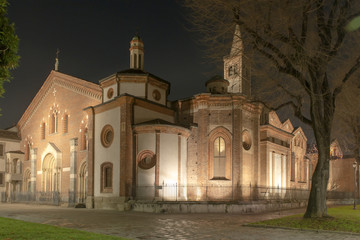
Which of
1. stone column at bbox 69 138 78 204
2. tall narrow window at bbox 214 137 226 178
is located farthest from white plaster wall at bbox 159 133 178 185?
stone column at bbox 69 138 78 204

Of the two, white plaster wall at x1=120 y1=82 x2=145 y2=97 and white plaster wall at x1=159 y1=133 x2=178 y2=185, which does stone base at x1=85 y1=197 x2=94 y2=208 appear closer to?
white plaster wall at x1=159 y1=133 x2=178 y2=185

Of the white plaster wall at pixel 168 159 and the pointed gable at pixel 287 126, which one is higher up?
the pointed gable at pixel 287 126

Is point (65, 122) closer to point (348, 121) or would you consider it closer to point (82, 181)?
point (82, 181)

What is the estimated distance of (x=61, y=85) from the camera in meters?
35.3

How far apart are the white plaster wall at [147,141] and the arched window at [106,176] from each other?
115 inches

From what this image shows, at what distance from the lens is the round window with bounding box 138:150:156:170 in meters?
24.7

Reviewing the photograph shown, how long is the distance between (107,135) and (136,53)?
809 centimetres

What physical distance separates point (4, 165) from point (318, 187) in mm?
36415

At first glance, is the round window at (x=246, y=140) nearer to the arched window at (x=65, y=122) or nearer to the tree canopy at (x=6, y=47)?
the arched window at (x=65, y=122)

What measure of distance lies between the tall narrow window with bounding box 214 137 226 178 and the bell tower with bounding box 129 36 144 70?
9.51 meters

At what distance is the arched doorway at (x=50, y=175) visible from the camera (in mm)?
33781

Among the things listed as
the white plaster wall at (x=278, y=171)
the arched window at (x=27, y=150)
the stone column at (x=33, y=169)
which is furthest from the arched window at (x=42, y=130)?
the white plaster wall at (x=278, y=171)

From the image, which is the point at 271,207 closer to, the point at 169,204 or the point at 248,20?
the point at 169,204

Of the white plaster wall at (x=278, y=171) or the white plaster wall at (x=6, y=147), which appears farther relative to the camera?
the white plaster wall at (x=6, y=147)
